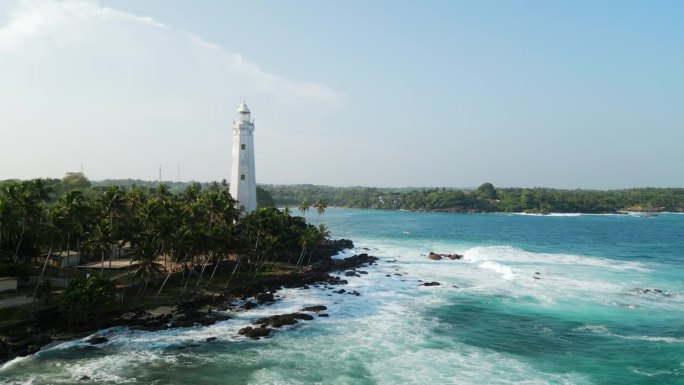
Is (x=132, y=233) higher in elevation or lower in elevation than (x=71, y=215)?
lower

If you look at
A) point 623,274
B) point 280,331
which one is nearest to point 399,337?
point 280,331

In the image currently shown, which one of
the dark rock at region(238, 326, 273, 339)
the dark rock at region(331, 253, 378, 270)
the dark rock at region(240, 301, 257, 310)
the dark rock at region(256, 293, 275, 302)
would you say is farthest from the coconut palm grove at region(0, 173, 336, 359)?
the dark rock at region(238, 326, 273, 339)

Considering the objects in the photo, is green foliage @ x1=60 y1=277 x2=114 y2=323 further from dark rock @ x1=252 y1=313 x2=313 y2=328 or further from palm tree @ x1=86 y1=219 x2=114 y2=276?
dark rock @ x1=252 y1=313 x2=313 y2=328

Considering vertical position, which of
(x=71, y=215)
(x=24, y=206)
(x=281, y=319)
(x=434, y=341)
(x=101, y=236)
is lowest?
(x=434, y=341)

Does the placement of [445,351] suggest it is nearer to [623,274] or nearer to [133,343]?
[133,343]

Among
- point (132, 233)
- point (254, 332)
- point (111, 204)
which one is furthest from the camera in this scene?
point (111, 204)

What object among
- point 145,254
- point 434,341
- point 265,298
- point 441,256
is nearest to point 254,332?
point 265,298

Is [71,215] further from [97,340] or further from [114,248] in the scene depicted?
[114,248]
